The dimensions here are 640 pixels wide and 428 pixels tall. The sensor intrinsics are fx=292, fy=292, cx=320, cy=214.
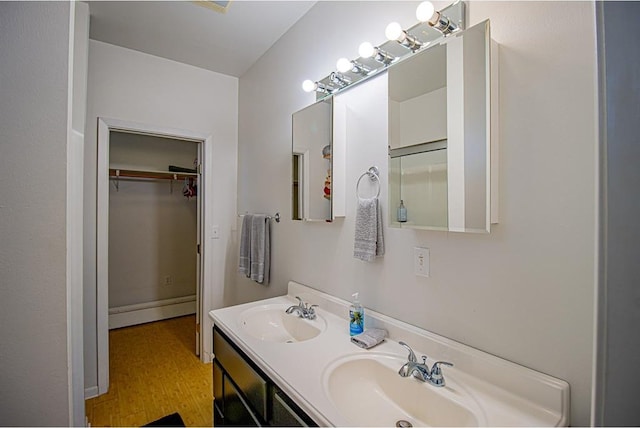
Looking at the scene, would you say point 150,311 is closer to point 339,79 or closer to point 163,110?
point 163,110

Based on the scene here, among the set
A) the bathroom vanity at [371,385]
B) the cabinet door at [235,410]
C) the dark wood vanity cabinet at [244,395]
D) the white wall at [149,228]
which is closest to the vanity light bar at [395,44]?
the bathroom vanity at [371,385]

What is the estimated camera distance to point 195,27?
1969 millimetres

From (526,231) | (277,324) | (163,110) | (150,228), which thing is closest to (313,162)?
(277,324)

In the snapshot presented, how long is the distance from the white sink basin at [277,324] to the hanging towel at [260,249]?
0.47m

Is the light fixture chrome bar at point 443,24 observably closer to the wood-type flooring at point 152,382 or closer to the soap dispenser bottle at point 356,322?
the soap dispenser bottle at point 356,322

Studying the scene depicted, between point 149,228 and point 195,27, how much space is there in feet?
8.05

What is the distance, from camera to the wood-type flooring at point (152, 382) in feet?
6.31

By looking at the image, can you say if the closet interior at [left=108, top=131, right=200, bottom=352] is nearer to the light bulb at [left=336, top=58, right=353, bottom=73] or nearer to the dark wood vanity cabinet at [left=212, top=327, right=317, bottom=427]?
the dark wood vanity cabinet at [left=212, top=327, right=317, bottom=427]

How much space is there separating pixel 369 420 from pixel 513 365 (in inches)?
18.8

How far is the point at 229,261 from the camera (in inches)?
106

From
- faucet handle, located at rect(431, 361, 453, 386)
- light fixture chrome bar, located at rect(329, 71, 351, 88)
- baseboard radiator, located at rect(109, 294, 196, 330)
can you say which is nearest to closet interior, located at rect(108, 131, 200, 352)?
baseboard radiator, located at rect(109, 294, 196, 330)

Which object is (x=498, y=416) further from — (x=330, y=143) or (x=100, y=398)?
(x=100, y=398)

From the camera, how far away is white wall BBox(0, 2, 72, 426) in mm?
671

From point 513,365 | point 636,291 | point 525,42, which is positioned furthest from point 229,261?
point 636,291
